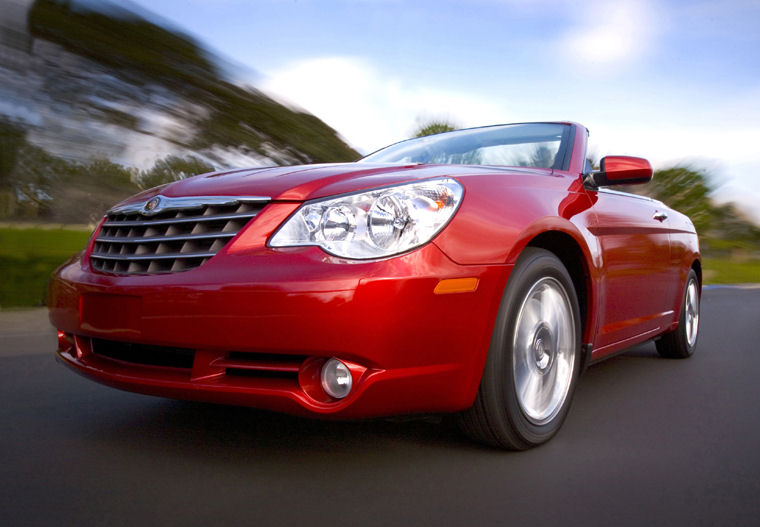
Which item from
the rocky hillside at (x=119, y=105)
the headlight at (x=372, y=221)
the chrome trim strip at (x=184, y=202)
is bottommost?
the rocky hillside at (x=119, y=105)

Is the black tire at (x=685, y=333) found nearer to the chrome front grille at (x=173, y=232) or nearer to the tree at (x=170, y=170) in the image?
the chrome front grille at (x=173, y=232)

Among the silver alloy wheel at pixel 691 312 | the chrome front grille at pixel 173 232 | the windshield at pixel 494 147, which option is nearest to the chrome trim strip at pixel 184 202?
the chrome front grille at pixel 173 232

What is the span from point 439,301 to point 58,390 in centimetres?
224

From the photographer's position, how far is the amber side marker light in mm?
2428

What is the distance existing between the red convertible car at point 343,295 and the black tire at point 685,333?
223 centimetres

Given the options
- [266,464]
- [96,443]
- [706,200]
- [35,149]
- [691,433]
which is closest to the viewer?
[266,464]

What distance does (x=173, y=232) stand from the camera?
2637 mm

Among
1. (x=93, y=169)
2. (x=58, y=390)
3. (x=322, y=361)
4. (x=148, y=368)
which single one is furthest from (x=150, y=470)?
(x=93, y=169)

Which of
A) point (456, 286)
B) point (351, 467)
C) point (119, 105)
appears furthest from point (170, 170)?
point (456, 286)

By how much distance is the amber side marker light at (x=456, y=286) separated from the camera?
2428 millimetres

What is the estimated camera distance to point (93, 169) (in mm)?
10562

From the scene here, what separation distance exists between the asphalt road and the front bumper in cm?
26

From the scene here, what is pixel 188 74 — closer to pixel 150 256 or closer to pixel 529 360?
pixel 150 256

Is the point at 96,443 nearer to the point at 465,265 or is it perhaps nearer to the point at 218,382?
the point at 218,382
